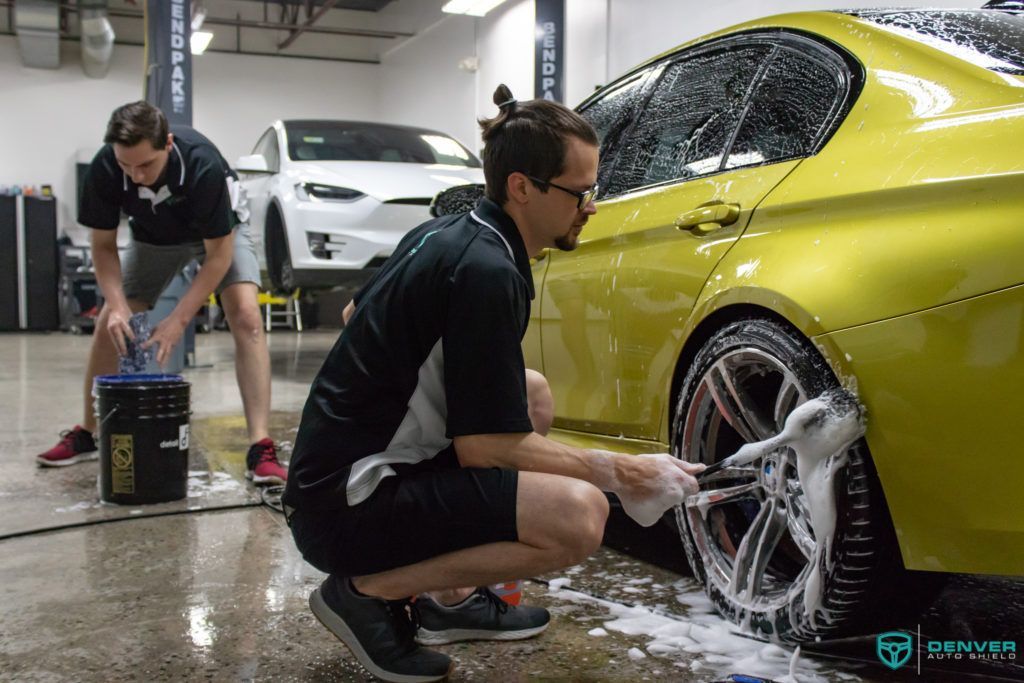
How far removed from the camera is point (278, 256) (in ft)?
23.8

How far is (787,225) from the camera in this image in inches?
79.1

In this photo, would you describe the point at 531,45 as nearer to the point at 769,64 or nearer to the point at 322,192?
the point at 322,192

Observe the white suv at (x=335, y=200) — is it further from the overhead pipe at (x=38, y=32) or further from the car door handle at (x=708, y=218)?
the overhead pipe at (x=38, y=32)

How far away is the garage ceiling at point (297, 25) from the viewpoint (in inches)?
642

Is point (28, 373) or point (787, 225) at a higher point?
point (787, 225)

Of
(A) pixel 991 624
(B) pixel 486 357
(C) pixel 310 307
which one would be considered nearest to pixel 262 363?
(B) pixel 486 357

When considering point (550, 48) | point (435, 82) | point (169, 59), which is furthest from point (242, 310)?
point (435, 82)

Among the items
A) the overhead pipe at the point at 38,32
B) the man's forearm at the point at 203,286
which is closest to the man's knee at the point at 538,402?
the man's forearm at the point at 203,286

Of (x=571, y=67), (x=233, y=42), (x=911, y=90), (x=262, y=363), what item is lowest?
(x=262, y=363)

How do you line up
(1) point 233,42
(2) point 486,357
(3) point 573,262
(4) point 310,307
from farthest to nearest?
1. (1) point 233,42
2. (4) point 310,307
3. (3) point 573,262
4. (2) point 486,357

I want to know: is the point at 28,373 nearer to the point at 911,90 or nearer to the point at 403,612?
the point at 403,612

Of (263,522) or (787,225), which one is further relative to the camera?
(263,522)

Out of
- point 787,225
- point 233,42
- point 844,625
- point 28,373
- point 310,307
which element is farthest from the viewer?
point 233,42

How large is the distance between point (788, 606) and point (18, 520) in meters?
2.56
